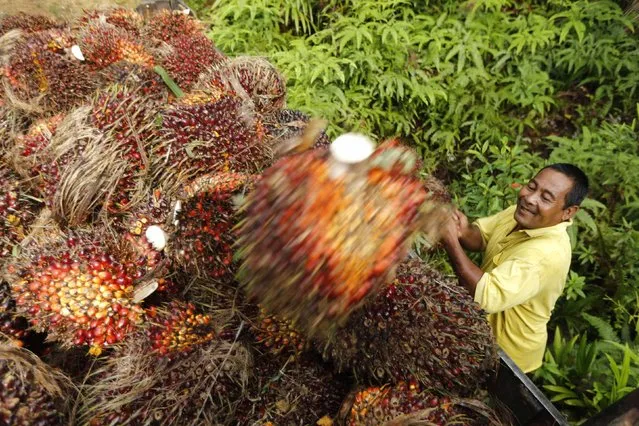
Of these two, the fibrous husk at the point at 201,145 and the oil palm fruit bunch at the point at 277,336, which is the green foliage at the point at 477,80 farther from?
the oil palm fruit bunch at the point at 277,336

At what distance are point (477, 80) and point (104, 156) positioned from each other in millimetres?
2932

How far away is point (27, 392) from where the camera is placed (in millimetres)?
978

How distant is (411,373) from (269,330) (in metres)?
0.40

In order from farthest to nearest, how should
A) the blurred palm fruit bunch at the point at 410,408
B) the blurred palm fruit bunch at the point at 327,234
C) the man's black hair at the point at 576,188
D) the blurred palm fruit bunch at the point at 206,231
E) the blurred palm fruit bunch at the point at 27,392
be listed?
the man's black hair at the point at 576,188, the blurred palm fruit bunch at the point at 206,231, the blurred palm fruit bunch at the point at 410,408, the blurred palm fruit bunch at the point at 27,392, the blurred palm fruit bunch at the point at 327,234

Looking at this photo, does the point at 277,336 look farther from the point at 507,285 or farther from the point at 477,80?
the point at 477,80

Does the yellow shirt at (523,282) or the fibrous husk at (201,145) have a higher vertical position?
the fibrous husk at (201,145)

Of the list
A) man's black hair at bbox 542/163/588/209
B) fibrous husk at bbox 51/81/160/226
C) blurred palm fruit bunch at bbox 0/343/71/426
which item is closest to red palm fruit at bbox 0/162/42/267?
fibrous husk at bbox 51/81/160/226

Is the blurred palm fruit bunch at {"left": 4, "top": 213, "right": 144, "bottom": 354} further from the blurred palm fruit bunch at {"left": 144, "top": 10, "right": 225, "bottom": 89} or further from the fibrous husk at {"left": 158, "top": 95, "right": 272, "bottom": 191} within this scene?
the blurred palm fruit bunch at {"left": 144, "top": 10, "right": 225, "bottom": 89}

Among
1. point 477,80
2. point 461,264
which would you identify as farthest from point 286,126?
point 477,80

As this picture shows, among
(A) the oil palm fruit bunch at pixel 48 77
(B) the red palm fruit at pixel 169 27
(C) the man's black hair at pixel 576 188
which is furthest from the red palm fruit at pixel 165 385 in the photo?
(B) the red palm fruit at pixel 169 27

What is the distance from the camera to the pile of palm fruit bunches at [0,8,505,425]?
2.73 ft

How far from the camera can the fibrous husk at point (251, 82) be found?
179 cm

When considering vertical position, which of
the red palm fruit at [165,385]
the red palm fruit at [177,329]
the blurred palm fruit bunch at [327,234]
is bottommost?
the red palm fruit at [165,385]

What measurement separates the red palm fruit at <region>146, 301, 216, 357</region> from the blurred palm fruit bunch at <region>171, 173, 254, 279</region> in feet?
0.38
